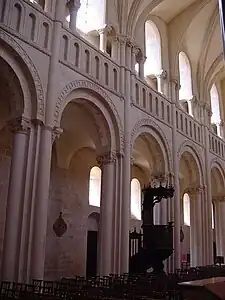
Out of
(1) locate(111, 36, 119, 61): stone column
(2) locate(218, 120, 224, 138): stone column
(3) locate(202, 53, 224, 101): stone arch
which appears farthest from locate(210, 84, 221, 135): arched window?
(1) locate(111, 36, 119, 61): stone column

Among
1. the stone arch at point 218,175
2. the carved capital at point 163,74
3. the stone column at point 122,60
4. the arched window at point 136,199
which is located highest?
the carved capital at point 163,74

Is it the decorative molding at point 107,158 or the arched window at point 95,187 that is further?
the arched window at point 95,187

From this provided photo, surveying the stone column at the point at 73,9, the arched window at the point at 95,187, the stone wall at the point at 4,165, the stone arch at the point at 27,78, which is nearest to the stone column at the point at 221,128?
the arched window at the point at 95,187

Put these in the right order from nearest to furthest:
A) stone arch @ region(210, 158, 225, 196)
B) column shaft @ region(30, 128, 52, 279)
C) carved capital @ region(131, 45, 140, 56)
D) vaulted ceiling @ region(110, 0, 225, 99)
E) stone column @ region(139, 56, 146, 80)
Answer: column shaft @ region(30, 128, 52, 279) < carved capital @ region(131, 45, 140, 56) < stone column @ region(139, 56, 146, 80) < vaulted ceiling @ region(110, 0, 225, 99) < stone arch @ region(210, 158, 225, 196)

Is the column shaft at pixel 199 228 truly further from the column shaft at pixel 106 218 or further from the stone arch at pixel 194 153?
the column shaft at pixel 106 218

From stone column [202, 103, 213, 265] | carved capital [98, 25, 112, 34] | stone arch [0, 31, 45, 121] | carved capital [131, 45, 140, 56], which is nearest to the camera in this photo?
stone arch [0, 31, 45, 121]

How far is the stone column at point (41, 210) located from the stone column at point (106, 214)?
2.98 meters

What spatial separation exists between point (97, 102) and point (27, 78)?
3.24 m

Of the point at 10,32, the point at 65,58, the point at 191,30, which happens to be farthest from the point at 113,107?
the point at 191,30

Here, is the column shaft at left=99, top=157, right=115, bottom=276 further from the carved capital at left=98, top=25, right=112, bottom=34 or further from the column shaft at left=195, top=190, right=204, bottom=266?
the column shaft at left=195, top=190, right=204, bottom=266

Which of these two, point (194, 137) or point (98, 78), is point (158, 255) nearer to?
point (98, 78)

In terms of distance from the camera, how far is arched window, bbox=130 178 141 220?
21.8 m

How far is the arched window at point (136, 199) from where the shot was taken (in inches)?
860

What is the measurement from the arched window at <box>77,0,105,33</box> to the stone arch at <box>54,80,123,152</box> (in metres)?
3.24
